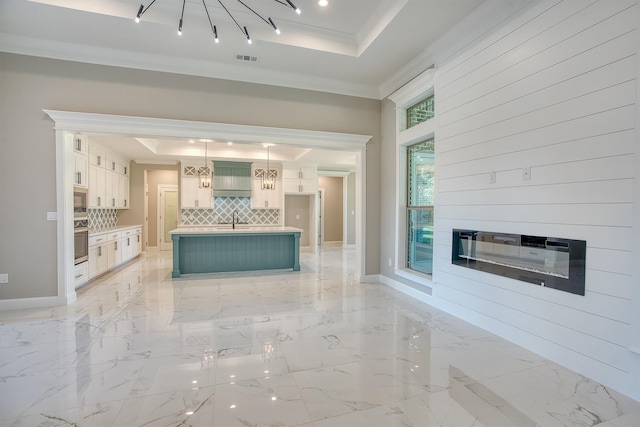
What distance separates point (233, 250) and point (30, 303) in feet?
9.41

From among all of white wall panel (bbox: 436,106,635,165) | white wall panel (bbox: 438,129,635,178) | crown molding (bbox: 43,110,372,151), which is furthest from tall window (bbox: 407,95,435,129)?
white wall panel (bbox: 438,129,635,178)

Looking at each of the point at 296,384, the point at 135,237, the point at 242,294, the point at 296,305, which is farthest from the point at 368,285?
the point at 135,237

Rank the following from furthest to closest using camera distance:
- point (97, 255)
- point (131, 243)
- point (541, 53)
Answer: point (131, 243)
point (97, 255)
point (541, 53)

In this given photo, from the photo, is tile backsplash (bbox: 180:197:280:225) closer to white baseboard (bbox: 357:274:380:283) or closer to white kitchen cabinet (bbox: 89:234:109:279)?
white kitchen cabinet (bbox: 89:234:109:279)

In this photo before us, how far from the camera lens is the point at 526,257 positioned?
2.62m

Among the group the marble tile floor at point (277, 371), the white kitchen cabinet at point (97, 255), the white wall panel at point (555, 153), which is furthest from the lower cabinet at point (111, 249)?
the white wall panel at point (555, 153)

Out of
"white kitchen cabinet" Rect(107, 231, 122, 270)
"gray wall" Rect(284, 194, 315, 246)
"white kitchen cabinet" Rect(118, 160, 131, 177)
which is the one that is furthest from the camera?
"gray wall" Rect(284, 194, 315, 246)

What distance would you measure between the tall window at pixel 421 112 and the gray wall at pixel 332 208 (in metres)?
6.09

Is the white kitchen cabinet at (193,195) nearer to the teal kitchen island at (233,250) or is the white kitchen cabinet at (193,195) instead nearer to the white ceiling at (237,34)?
the teal kitchen island at (233,250)

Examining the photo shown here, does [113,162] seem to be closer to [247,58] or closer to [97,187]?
[97,187]

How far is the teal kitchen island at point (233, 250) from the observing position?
5.41 metres

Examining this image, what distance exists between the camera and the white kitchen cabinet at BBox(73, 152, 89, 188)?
15.6ft

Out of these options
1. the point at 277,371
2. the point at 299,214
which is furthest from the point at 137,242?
the point at 277,371

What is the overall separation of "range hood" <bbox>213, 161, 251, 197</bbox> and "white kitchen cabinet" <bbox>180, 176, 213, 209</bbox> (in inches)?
10.8
